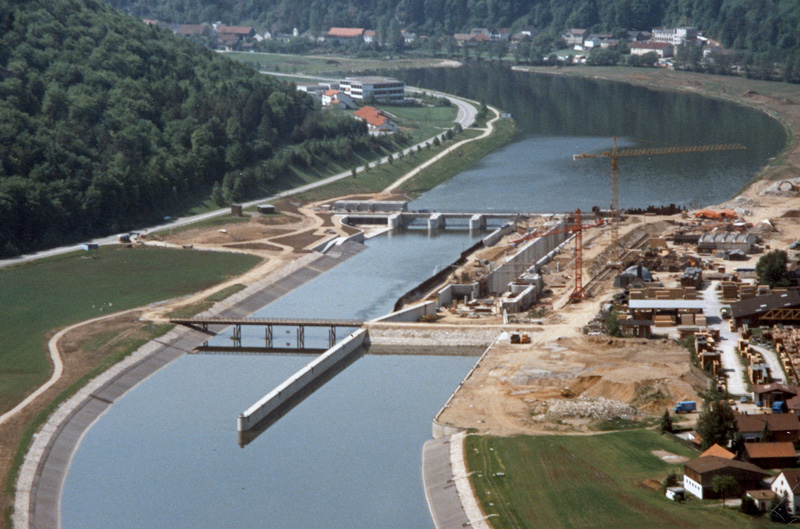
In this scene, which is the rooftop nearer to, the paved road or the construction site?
the construction site

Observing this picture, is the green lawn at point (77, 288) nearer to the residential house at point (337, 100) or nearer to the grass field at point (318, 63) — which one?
the residential house at point (337, 100)

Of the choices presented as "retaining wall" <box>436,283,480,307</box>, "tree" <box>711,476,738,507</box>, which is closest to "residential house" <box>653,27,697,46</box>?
"retaining wall" <box>436,283,480,307</box>

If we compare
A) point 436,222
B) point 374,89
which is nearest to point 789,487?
point 436,222

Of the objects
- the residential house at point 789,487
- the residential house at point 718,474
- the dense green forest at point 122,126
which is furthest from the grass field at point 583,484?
the dense green forest at point 122,126

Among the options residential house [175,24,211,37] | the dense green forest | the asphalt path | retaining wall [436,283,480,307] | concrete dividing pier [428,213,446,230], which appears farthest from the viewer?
residential house [175,24,211,37]

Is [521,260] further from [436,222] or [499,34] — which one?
[499,34]

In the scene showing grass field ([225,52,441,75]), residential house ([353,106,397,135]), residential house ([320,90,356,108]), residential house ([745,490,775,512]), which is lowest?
residential house ([745,490,775,512])

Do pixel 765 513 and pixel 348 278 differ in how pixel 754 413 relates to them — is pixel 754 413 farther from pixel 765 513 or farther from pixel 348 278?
pixel 348 278
